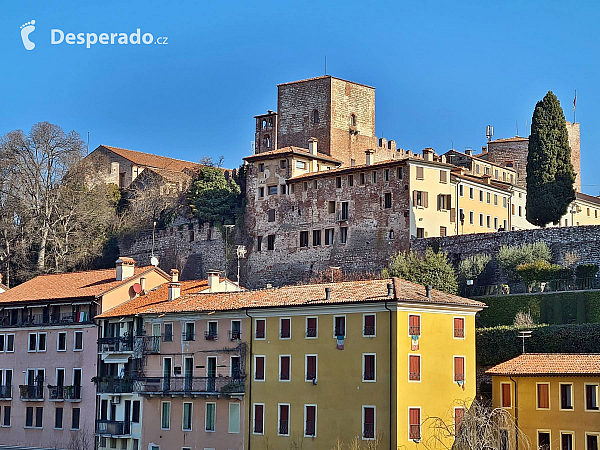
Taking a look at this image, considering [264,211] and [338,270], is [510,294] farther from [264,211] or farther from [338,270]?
[264,211]

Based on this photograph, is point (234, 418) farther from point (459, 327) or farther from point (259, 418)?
point (459, 327)

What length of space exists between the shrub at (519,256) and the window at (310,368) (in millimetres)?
→ 16264

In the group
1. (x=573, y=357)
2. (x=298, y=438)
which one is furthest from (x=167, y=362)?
(x=573, y=357)

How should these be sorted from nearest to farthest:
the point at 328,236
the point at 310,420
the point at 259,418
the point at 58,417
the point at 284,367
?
the point at 310,420 → the point at 284,367 → the point at 259,418 → the point at 58,417 → the point at 328,236

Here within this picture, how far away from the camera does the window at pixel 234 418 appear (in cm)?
4878

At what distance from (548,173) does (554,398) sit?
22.5 meters

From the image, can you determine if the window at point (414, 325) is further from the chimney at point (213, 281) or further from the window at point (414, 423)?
the chimney at point (213, 281)

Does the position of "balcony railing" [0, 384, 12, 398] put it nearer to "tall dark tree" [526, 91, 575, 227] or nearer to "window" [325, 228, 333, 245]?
"window" [325, 228, 333, 245]

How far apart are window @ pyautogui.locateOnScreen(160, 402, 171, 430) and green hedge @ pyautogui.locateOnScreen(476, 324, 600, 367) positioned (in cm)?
1402

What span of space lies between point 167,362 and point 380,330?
41.7 feet

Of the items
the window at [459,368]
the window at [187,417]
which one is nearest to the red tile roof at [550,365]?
the window at [459,368]

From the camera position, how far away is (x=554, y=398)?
143 ft

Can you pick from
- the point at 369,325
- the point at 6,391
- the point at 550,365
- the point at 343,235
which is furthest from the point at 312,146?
the point at 550,365

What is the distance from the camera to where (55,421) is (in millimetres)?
57844
